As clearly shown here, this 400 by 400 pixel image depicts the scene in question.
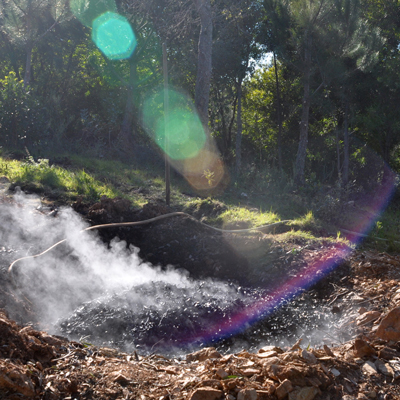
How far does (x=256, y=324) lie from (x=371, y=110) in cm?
762

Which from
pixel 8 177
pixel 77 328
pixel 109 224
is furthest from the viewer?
pixel 8 177

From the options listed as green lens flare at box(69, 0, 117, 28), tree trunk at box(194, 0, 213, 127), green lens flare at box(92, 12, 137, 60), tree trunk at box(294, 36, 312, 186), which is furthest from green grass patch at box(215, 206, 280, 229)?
green lens flare at box(69, 0, 117, 28)

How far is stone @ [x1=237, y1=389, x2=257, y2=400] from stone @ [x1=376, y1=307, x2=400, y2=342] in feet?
3.67

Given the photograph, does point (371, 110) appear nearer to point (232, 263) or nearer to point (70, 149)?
point (232, 263)

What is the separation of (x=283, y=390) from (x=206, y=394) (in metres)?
0.39

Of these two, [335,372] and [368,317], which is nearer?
[335,372]

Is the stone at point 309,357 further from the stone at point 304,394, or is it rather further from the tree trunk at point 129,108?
the tree trunk at point 129,108

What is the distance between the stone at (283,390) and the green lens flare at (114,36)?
11.4 metres

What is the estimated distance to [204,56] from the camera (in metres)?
8.12

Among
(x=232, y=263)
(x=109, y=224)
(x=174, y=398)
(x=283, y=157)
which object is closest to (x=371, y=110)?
(x=283, y=157)

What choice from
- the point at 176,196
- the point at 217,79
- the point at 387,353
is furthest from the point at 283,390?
the point at 217,79

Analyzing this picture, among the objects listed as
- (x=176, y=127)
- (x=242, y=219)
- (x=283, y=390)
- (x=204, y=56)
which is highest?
(x=204, y=56)

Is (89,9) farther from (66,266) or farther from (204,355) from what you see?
(204,355)

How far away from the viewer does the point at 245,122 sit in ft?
44.5
